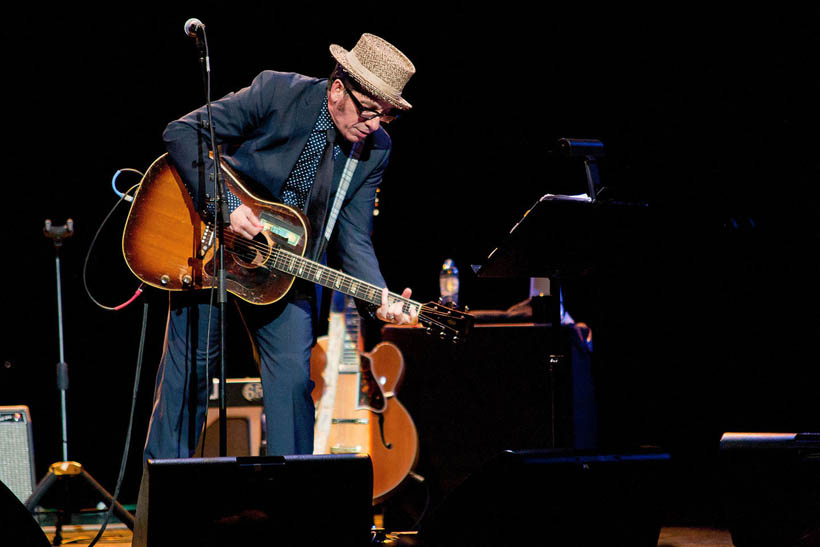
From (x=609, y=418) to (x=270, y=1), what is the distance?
3455mm

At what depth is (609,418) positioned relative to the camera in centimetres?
495

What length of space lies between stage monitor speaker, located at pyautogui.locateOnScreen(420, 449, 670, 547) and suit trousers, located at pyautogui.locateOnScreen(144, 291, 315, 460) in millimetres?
916

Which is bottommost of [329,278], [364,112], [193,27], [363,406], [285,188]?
[363,406]

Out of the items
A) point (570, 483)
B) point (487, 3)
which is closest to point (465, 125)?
point (487, 3)

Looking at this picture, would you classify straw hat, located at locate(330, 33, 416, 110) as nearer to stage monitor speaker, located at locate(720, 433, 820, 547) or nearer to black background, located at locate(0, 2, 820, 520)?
black background, located at locate(0, 2, 820, 520)

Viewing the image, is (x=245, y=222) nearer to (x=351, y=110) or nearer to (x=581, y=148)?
(x=351, y=110)

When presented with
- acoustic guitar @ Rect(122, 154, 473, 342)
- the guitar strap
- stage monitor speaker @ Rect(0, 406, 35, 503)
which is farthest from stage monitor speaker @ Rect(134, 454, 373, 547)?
stage monitor speaker @ Rect(0, 406, 35, 503)

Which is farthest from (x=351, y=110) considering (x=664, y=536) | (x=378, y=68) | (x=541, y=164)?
(x=541, y=164)

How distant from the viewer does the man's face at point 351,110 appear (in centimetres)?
338

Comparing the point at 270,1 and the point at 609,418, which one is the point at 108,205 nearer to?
the point at 270,1

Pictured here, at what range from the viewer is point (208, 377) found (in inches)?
129

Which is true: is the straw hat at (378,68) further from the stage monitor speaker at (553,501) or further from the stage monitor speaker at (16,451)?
the stage monitor speaker at (16,451)

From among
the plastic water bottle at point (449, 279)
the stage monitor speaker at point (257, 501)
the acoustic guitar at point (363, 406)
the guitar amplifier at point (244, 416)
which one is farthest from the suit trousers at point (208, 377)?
the plastic water bottle at point (449, 279)

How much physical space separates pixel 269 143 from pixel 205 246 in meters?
0.51
